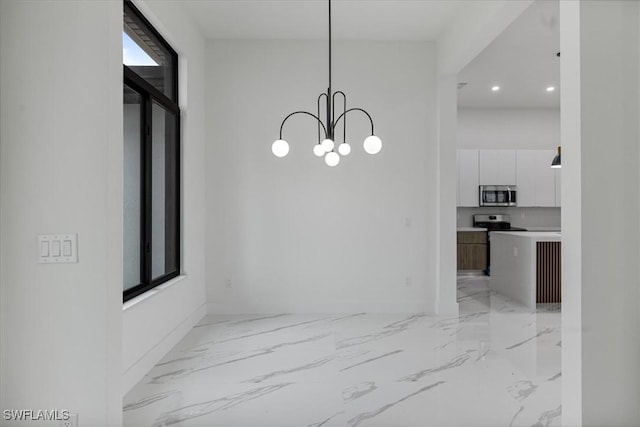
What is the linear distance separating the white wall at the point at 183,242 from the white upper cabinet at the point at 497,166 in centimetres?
520

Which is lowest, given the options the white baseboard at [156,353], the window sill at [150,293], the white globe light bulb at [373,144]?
the white baseboard at [156,353]

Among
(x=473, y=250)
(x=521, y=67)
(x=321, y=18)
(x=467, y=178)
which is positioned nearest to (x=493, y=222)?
(x=473, y=250)

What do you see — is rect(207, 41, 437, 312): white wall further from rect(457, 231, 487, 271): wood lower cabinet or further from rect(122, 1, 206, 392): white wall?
rect(457, 231, 487, 271): wood lower cabinet

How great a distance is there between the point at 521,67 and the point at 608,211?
4429mm

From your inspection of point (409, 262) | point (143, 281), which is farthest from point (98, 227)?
point (409, 262)

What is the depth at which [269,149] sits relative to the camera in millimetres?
5004

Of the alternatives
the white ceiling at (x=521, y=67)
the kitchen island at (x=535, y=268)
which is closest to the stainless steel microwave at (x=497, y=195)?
the white ceiling at (x=521, y=67)

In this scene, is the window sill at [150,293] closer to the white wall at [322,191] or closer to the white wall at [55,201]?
the white wall at [322,191]

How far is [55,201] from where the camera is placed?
1635 millimetres

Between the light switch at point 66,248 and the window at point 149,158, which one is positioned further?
the window at point 149,158

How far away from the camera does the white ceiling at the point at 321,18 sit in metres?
4.11

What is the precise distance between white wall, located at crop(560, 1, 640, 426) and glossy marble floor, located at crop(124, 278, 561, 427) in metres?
0.69

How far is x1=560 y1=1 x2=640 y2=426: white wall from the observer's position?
6.10ft

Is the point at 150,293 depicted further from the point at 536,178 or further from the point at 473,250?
the point at 536,178
